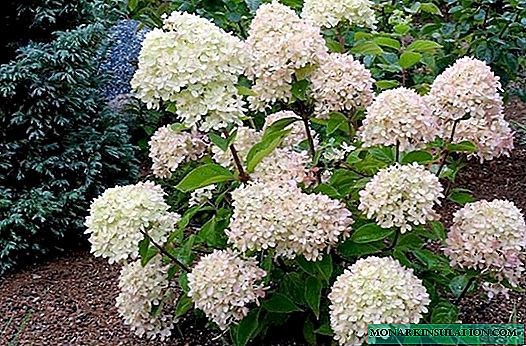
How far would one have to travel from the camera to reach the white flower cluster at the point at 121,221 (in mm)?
2072

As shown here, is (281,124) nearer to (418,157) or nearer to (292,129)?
(292,129)

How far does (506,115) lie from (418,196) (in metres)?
2.85

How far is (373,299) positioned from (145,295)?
83cm

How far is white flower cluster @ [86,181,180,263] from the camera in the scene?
207 cm

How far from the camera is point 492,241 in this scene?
199 cm

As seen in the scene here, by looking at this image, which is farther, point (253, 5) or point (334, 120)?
point (253, 5)

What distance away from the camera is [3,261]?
3273 millimetres

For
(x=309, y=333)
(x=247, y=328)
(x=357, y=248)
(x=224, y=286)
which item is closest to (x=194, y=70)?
(x=224, y=286)

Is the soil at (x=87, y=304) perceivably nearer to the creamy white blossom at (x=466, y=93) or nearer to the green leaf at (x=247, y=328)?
the green leaf at (x=247, y=328)

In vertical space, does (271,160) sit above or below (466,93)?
below

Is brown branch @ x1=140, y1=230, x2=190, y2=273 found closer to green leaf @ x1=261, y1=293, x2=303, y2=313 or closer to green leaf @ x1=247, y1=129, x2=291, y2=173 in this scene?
green leaf @ x1=261, y1=293, x2=303, y2=313

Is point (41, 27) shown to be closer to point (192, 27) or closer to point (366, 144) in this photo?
point (192, 27)

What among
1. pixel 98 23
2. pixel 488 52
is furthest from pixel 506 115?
pixel 98 23

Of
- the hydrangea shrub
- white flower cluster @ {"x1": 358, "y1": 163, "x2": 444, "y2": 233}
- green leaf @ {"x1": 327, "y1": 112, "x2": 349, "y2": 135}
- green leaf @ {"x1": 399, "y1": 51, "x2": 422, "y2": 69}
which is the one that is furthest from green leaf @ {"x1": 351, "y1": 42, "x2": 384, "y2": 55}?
white flower cluster @ {"x1": 358, "y1": 163, "x2": 444, "y2": 233}
